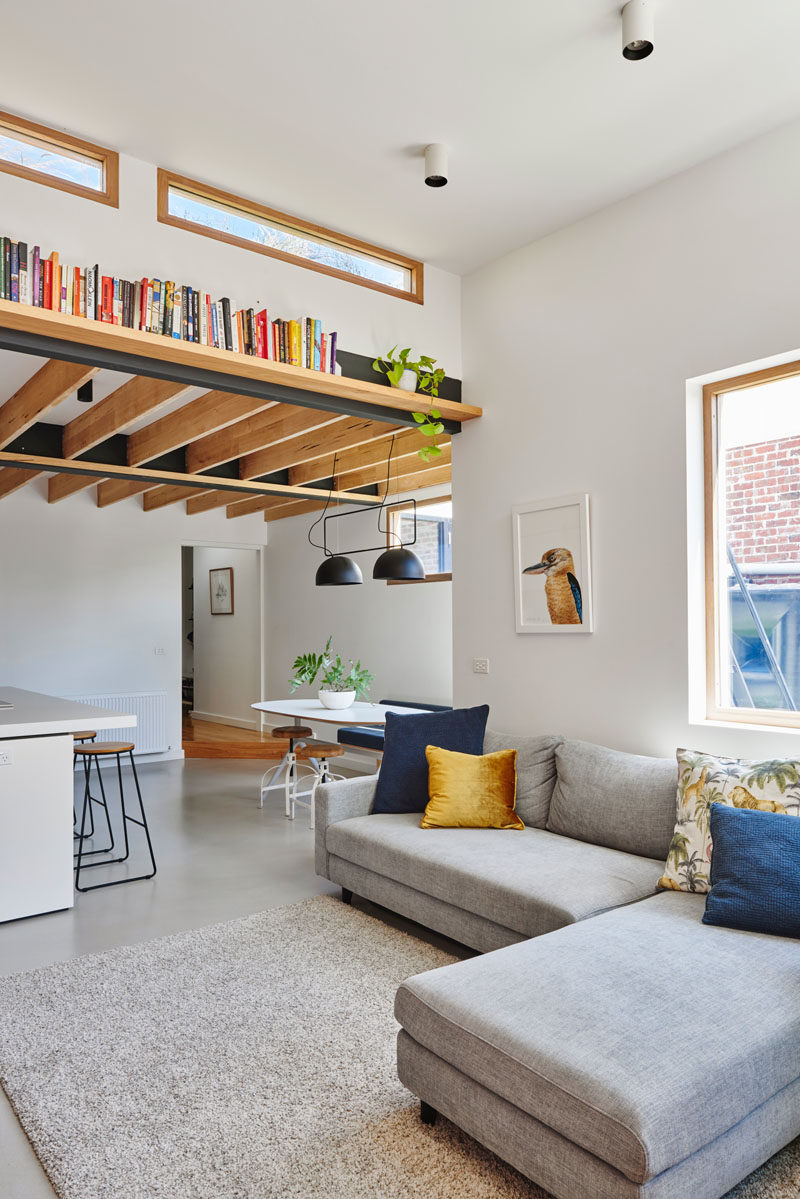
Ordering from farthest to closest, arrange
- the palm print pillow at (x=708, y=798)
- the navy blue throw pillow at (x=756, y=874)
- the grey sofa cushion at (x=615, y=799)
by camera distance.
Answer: the grey sofa cushion at (x=615, y=799) → the palm print pillow at (x=708, y=798) → the navy blue throw pillow at (x=756, y=874)

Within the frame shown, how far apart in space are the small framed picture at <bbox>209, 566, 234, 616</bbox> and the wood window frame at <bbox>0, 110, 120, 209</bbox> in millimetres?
7095

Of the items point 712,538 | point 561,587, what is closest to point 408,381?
point 561,587

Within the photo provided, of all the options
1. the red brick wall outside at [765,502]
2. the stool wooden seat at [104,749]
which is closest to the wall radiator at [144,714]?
the stool wooden seat at [104,749]

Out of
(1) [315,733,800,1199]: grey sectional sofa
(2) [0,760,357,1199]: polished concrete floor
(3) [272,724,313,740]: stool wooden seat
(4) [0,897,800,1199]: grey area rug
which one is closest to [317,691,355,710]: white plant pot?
(3) [272,724,313,740]: stool wooden seat

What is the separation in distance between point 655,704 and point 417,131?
100 inches

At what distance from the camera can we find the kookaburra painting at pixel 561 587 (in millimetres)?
3820

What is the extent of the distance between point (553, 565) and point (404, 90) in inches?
83.4

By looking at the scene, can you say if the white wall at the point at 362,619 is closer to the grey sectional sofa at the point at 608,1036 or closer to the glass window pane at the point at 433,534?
the glass window pane at the point at 433,534

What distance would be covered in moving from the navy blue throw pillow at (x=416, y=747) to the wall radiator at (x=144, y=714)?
4.56 m

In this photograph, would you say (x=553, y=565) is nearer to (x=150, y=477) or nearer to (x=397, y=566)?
(x=397, y=566)

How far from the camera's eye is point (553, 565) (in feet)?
12.9

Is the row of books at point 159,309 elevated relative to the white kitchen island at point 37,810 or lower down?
elevated

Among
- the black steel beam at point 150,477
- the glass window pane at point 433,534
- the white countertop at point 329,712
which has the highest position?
the black steel beam at point 150,477

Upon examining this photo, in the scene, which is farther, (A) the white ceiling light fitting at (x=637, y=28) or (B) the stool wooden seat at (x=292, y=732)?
(B) the stool wooden seat at (x=292, y=732)
